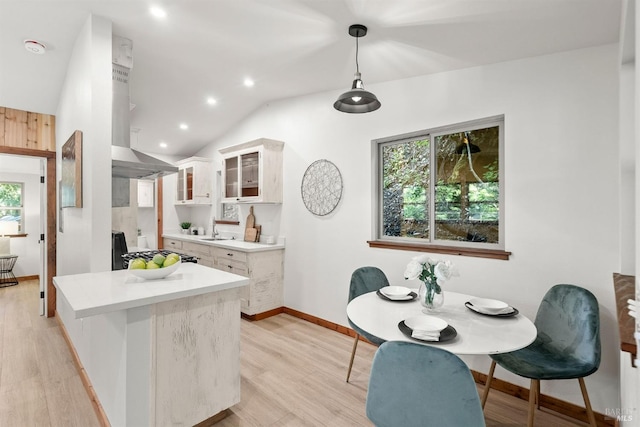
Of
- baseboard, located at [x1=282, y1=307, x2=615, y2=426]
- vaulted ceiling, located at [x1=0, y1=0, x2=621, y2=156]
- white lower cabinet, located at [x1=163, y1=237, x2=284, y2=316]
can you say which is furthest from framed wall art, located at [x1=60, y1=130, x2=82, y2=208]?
baseboard, located at [x1=282, y1=307, x2=615, y2=426]

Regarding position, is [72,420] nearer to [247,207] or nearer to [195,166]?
[247,207]

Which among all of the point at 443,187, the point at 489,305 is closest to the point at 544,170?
the point at 443,187

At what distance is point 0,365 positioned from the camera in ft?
8.66

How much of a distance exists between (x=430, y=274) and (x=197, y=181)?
14.3ft

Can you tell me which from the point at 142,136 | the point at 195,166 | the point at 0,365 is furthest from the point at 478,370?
the point at 142,136

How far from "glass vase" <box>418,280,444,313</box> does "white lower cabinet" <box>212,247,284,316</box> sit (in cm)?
230

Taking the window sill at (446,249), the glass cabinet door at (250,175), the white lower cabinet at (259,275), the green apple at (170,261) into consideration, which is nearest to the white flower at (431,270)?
the window sill at (446,249)

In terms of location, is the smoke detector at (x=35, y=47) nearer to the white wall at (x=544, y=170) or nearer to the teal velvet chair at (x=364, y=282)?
the white wall at (x=544, y=170)

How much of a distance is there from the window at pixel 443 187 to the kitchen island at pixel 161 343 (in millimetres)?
1735

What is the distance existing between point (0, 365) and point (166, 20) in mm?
3185

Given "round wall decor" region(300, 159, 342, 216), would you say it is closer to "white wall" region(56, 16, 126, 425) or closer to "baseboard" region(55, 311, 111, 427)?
"white wall" region(56, 16, 126, 425)

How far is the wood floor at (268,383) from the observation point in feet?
6.54

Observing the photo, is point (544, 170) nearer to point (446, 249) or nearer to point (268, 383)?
point (446, 249)

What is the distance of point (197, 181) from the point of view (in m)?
5.14
